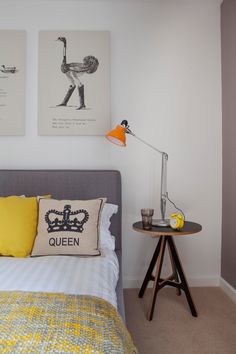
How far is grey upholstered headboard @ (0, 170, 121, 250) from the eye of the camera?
7.98 feet

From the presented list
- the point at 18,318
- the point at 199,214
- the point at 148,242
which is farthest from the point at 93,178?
the point at 18,318

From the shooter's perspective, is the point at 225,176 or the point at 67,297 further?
the point at 225,176

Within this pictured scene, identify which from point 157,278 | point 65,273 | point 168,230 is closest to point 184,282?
point 157,278

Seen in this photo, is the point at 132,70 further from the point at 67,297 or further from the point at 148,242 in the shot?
the point at 67,297

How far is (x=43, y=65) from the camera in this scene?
2.59 metres

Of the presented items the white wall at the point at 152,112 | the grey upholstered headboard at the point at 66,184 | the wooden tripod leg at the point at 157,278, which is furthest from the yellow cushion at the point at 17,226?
the wooden tripod leg at the point at 157,278

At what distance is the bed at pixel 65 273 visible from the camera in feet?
2.88

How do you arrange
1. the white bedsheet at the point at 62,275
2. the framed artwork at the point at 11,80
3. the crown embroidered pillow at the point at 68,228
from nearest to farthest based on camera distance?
the white bedsheet at the point at 62,275 < the crown embroidered pillow at the point at 68,228 < the framed artwork at the point at 11,80

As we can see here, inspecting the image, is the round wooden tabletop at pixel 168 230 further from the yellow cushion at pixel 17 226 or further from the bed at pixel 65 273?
the yellow cushion at pixel 17 226

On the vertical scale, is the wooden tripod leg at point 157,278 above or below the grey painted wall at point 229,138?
below

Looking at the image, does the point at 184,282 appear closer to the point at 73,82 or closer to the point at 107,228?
the point at 107,228

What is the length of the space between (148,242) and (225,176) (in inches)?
35.0

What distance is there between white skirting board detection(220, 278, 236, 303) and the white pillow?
1.06 metres

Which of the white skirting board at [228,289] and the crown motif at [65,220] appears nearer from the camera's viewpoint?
the crown motif at [65,220]
